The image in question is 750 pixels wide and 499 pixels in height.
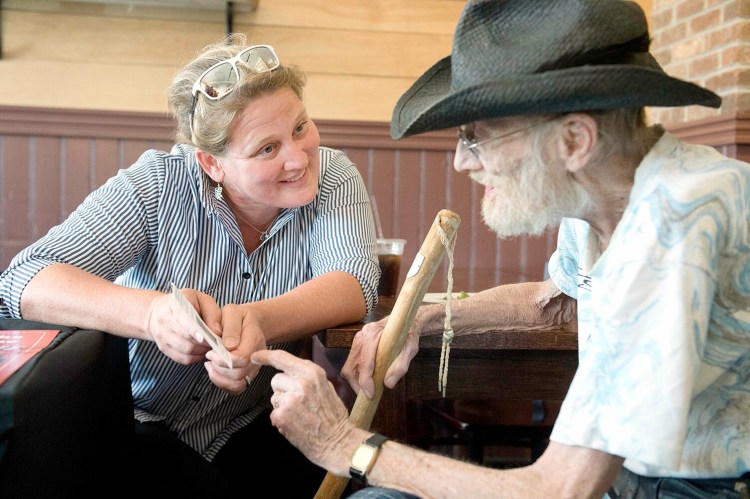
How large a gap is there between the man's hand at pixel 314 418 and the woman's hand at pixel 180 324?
25 centimetres

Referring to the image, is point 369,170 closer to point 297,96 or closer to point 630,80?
point 297,96

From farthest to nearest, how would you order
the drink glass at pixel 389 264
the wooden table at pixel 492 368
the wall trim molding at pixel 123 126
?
the wall trim molding at pixel 123 126 → the drink glass at pixel 389 264 → the wooden table at pixel 492 368

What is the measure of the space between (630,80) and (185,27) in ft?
8.68

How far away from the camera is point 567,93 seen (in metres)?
1.10

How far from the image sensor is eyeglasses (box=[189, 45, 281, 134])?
68.2 inches

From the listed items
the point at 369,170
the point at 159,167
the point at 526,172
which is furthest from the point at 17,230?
the point at 526,172

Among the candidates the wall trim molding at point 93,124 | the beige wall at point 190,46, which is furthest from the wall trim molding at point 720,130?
the wall trim molding at point 93,124

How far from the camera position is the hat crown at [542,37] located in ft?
3.76

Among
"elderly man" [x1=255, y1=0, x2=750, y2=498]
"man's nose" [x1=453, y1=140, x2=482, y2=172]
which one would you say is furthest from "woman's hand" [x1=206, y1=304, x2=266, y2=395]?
"man's nose" [x1=453, y1=140, x2=482, y2=172]

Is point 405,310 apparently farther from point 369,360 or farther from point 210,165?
point 210,165

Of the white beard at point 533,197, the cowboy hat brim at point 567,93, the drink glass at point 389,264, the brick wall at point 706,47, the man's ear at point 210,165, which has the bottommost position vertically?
the drink glass at point 389,264

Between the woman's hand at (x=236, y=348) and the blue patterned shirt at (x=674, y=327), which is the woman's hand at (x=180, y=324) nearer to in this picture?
the woman's hand at (x=236, y=348)

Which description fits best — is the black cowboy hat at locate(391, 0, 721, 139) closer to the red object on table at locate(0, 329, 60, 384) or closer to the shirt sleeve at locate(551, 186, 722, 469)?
the shirt sleeve at locate(551, 186, 722, 469)

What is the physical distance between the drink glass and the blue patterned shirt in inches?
40.2
